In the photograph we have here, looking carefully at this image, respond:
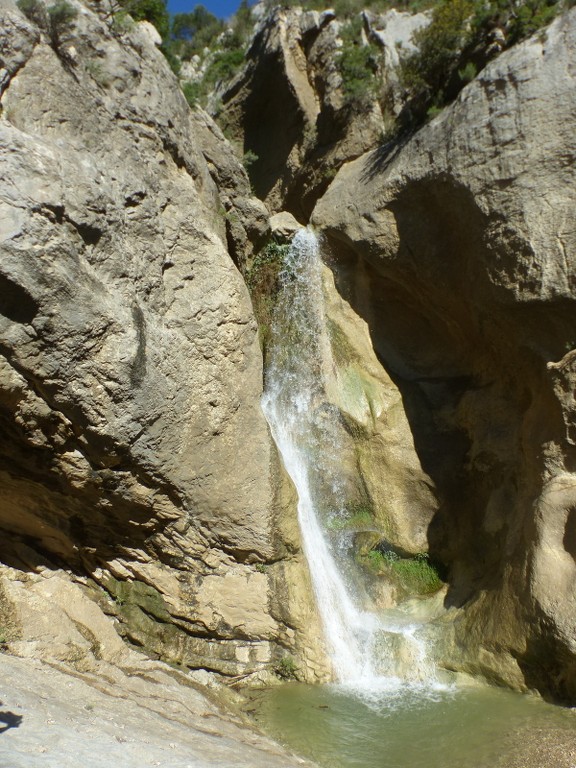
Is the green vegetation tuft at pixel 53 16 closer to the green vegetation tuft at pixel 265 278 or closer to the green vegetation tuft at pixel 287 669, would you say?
the green vegetation tuft at pixel 265 278

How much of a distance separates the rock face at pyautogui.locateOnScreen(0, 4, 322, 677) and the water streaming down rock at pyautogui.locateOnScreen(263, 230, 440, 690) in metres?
0.54

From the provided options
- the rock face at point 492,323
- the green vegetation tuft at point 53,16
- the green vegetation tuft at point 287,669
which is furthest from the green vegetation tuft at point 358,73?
the green vegetation tuft at point 287,669

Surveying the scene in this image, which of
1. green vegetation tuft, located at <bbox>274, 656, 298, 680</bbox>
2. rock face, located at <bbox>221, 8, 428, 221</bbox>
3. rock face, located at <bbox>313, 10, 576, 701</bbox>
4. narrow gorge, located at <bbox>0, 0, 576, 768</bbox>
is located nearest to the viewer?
narrow gorge, located at <bbox>0, 0, 576, 768</bbox>

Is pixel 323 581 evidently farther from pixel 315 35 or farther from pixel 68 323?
pixel 315 35

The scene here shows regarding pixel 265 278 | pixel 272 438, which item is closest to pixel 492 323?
pixel 272 438

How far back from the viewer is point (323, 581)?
28.6ft

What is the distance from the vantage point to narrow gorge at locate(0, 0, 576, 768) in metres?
6.49

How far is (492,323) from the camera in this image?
8.98 m

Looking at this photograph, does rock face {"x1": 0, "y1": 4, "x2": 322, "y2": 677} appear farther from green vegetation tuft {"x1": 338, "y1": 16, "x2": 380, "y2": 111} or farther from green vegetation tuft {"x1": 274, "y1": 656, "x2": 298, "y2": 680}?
green vegetation tuft {"x1": 338, "y1": 16, "x2": 380, "y2": 111}

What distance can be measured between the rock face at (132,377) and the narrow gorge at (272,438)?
33 mm

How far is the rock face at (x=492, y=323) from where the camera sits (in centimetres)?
743

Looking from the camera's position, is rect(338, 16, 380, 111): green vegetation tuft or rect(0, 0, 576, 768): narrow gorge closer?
rect(0, 0, 576, 768): narrow gorge

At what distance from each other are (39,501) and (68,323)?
2.39 metres

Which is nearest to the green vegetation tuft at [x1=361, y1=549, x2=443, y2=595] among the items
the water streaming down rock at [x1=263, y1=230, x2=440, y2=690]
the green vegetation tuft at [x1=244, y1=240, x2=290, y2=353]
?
the water streaming down rock at [x1=263, y1=230, x2=440, y2=690]
